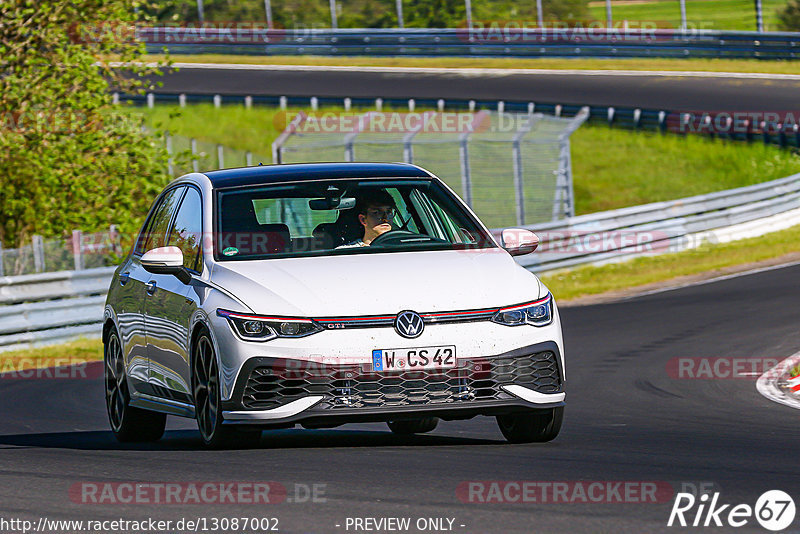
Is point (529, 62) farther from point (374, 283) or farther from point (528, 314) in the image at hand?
point (374, 283)

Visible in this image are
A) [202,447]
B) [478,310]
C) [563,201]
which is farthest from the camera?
[563,201]

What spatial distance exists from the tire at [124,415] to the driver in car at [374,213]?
199 centimetres

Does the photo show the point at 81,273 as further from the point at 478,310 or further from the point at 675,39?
the point at 675,39

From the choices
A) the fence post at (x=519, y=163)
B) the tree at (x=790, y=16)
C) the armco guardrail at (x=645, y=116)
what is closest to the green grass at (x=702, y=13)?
the tree at (x=790, y=16)

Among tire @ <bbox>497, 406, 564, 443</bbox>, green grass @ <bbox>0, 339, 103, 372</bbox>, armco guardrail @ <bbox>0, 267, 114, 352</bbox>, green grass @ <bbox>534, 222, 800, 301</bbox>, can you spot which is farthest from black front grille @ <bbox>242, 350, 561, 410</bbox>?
green grass @ <bbox>534, 222, 800, 301</bbox>

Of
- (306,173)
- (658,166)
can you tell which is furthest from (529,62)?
(306,173)

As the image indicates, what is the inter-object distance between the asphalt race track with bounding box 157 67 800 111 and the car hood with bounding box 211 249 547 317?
109 ft

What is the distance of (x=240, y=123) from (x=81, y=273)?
1098 inches

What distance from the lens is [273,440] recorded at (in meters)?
9.82

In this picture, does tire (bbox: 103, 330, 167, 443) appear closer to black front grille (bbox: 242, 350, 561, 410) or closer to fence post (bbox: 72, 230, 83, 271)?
black front grille (bbox: 242, 350, 561, 410)

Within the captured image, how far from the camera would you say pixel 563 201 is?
93.7 feet

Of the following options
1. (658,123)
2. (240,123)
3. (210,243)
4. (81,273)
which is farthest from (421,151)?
(210,243)

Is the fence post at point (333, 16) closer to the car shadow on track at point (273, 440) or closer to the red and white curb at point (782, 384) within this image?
the red and white curb at point (782, 384)

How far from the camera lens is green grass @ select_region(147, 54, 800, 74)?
4905 cm
